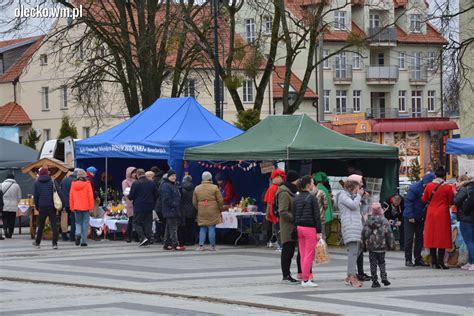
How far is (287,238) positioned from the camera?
57.5 feet

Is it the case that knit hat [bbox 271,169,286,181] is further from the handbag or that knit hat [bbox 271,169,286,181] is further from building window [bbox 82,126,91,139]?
building window [bbox 82,126,91,139]

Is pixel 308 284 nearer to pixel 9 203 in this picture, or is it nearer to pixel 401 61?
pixel 9 203

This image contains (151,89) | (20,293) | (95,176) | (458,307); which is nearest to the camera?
(458,307)

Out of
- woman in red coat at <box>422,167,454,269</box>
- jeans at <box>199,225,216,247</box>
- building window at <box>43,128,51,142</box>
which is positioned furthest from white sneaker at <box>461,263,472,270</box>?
building window at <box>43,128,51,142</box>

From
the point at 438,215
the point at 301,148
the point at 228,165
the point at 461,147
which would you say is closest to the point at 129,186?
the point at 228,165

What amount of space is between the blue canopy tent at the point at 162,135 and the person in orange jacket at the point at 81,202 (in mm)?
2010

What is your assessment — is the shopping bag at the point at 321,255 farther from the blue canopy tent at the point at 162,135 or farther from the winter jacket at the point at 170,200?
the blue canopy tent at the point at 162,135

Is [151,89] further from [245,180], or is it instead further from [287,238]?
[287,238]

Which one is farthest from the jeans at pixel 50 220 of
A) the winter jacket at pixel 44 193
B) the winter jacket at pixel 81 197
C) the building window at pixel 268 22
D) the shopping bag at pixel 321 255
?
the building window at pixel 268 22

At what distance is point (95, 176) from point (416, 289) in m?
16.4

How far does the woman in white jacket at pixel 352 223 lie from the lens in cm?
1688

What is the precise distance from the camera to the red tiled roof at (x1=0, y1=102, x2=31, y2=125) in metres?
79.2

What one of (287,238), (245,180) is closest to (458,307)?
(287,238)

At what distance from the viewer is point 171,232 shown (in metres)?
24.9
